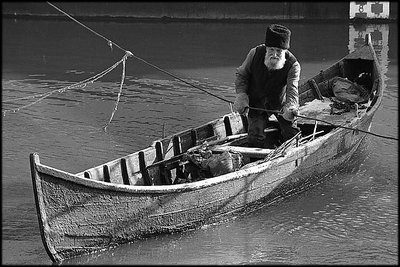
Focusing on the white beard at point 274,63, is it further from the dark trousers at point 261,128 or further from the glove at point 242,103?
the dark trousers at point 261,128

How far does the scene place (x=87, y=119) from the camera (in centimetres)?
1170

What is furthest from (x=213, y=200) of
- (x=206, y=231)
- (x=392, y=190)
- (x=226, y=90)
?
(x=226, y=90)

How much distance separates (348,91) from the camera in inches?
430

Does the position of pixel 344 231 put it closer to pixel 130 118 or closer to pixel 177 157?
pixel 177 157

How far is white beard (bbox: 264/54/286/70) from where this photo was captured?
824cm

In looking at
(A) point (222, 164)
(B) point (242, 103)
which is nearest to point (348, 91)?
(B) point (242, 103)

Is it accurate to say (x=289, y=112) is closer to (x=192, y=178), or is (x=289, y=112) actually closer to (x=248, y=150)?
(x=248, y=150)

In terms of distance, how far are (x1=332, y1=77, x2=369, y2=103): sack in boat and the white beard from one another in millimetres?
2572

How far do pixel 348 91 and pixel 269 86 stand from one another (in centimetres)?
274

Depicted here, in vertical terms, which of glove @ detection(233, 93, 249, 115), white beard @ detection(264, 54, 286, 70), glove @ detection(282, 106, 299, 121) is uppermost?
white beard @ detection(264, 54, 286, 70)

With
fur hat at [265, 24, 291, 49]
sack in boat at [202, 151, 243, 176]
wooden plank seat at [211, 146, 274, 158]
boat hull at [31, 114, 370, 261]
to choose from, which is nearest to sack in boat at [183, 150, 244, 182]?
sack in boat at [202, 151, 243, 176]

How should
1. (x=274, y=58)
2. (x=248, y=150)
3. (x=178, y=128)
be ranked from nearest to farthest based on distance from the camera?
(x=274, y=58) < (x=248, y=150) < (x=178, y=128)

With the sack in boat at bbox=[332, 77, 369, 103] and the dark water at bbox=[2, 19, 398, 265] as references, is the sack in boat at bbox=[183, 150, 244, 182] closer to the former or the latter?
the dark water at bbox=[2, 19, 398, 265]

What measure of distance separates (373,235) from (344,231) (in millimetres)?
297
